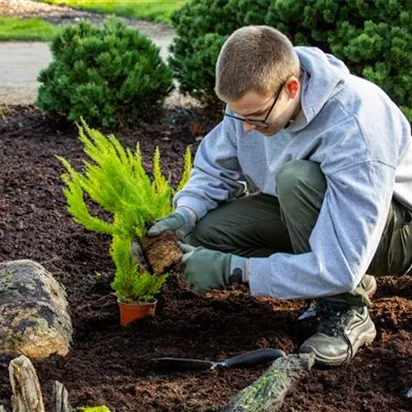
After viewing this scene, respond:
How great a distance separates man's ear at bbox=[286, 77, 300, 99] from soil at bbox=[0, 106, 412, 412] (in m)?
0.98

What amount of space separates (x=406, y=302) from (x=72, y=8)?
43.0ft

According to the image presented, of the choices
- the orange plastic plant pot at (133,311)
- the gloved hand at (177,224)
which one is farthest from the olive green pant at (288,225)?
the orange plastic plant pot at (133,311)

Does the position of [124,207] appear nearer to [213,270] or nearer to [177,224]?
[177,224]

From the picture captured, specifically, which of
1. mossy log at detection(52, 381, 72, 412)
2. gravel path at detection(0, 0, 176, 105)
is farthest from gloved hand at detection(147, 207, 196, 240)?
gravel path at detection(0, 0, 176, 105)

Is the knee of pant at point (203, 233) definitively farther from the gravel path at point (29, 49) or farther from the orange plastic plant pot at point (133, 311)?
the gravel path at point (29, 49)

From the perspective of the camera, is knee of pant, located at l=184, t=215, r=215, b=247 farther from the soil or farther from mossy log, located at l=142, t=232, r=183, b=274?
mossy log, located at l=142, t=232, r=183, b=274

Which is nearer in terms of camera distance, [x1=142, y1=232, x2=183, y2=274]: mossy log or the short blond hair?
the short blond hair

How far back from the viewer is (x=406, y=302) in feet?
14.2

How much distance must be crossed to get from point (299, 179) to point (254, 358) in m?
0.68

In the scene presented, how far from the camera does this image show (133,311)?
13.4 ft

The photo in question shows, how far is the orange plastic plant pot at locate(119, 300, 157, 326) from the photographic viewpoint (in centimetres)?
407

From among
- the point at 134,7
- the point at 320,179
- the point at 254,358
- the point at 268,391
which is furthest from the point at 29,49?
the point at 268,391

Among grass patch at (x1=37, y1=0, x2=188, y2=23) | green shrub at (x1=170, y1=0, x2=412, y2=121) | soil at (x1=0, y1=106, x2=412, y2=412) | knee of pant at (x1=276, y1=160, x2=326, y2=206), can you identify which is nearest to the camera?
soil at (x1=0, y1=106, x2=412, y2=412)

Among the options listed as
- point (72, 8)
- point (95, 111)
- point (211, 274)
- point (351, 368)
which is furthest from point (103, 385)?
point (72, 8)
